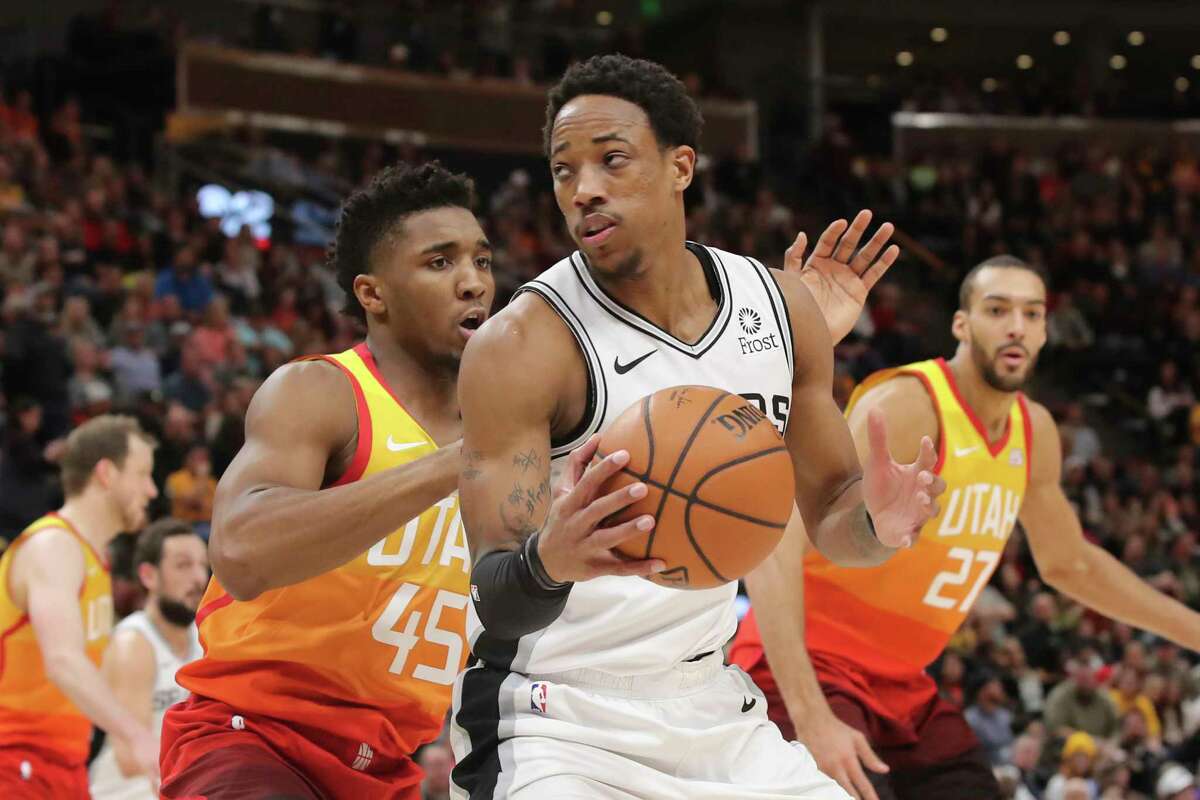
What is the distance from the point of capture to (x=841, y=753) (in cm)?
397

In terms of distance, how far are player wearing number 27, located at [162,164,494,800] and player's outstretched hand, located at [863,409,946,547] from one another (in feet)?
3.41

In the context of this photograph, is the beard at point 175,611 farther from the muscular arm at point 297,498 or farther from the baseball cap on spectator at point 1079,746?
the baseball cap on spectator at point 1079,746

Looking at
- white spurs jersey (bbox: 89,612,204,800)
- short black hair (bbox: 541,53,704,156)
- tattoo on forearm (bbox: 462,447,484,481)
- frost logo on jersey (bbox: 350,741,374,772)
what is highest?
short black hair (bbox: 541,53,704,156)

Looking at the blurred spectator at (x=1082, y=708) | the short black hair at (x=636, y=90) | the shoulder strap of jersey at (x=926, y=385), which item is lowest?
the blurred spectator at (x=1082, y=708)

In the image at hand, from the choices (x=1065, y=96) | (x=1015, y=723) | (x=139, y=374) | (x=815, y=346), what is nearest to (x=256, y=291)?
(x=139, y=374)

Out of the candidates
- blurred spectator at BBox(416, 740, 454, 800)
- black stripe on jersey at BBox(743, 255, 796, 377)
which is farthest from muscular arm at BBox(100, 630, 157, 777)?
black stripe on jersey at BBox(743, 255, 796, 377)

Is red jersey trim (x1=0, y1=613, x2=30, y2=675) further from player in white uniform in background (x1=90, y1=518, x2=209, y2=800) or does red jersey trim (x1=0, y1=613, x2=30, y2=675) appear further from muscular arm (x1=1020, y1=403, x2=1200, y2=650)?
muscular arm (x1=1020, y1=403, x2=1200, y2=650)

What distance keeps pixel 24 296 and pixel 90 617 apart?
524cm

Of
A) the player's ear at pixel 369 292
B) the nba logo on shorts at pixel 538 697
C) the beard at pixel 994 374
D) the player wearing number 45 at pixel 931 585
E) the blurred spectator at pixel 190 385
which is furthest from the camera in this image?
the blurred spectator at pixel 190 385

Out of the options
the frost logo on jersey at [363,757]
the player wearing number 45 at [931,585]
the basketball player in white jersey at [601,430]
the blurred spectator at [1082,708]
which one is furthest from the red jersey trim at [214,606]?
the blurred spectator at [1082,708]

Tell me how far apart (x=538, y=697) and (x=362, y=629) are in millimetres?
791

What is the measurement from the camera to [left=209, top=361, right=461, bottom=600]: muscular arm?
324cm

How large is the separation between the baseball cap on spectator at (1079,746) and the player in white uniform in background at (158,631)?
5921 millimetres

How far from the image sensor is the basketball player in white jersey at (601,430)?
2.90 m
